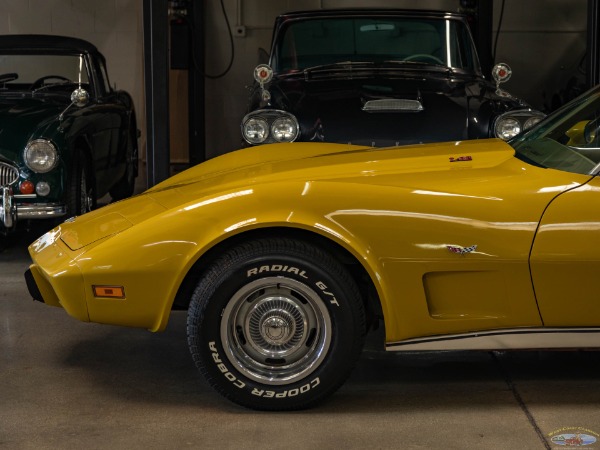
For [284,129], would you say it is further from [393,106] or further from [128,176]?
[128,176]

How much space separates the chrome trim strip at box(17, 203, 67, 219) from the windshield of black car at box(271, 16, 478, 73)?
1890 mm

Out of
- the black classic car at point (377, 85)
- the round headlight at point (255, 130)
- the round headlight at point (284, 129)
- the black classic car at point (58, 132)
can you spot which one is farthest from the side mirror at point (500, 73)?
the black classic car at point (58, 132)

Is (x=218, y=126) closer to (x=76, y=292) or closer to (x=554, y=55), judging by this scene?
(x=554, y=55)

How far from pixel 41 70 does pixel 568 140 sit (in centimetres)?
Answer: 523

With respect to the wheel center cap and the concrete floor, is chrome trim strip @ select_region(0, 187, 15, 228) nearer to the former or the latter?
the concrete floor

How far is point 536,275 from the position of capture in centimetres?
384

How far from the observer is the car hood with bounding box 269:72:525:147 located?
641 cm

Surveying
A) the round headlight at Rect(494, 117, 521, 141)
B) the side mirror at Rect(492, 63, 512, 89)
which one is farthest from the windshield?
the side mirror at Rect(492, 63, 512, 89)

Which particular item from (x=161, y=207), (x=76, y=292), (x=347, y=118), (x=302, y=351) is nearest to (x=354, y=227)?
(x=302, y=351)

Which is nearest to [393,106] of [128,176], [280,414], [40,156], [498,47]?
[40,156]

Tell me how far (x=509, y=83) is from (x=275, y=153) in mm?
9166

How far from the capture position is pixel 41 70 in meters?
8.52

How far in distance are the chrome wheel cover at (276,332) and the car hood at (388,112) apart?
8.38ft

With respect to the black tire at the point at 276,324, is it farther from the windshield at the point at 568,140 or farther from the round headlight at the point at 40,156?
the round headlight at the point at 40,156
